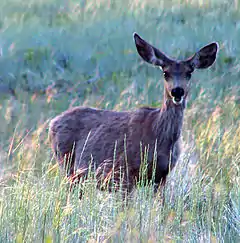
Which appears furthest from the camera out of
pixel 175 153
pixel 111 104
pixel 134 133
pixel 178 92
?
pixel 111 104

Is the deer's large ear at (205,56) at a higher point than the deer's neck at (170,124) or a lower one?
higher

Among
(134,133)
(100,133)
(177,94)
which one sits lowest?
(100,133)

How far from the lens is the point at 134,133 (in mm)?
9727

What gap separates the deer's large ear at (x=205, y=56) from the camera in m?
9.91

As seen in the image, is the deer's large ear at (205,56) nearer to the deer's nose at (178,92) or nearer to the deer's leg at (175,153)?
the deer's nose at (178,92)

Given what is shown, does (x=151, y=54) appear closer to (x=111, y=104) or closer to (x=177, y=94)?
(x=177, y=94)

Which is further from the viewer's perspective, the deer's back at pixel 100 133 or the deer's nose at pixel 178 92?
the deer's back at pixel 100 133

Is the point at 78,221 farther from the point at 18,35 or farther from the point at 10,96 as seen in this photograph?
the point at 18,35

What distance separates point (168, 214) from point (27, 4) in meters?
14.7

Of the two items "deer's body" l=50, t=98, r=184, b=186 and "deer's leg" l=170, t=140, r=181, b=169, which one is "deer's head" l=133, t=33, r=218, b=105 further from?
"deer's leg" l=170, t=140, r=181, b=169

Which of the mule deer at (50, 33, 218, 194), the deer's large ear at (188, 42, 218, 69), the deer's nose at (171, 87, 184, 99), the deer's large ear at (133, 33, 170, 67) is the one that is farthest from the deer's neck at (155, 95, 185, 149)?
the deer's large ear at (188, 42, 218, 69)

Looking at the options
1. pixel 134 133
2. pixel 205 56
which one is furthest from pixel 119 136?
pixel 205 56

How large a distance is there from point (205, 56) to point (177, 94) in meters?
0.96

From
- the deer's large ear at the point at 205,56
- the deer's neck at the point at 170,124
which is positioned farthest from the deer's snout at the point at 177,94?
the deer's large ear at the point at 205,56
